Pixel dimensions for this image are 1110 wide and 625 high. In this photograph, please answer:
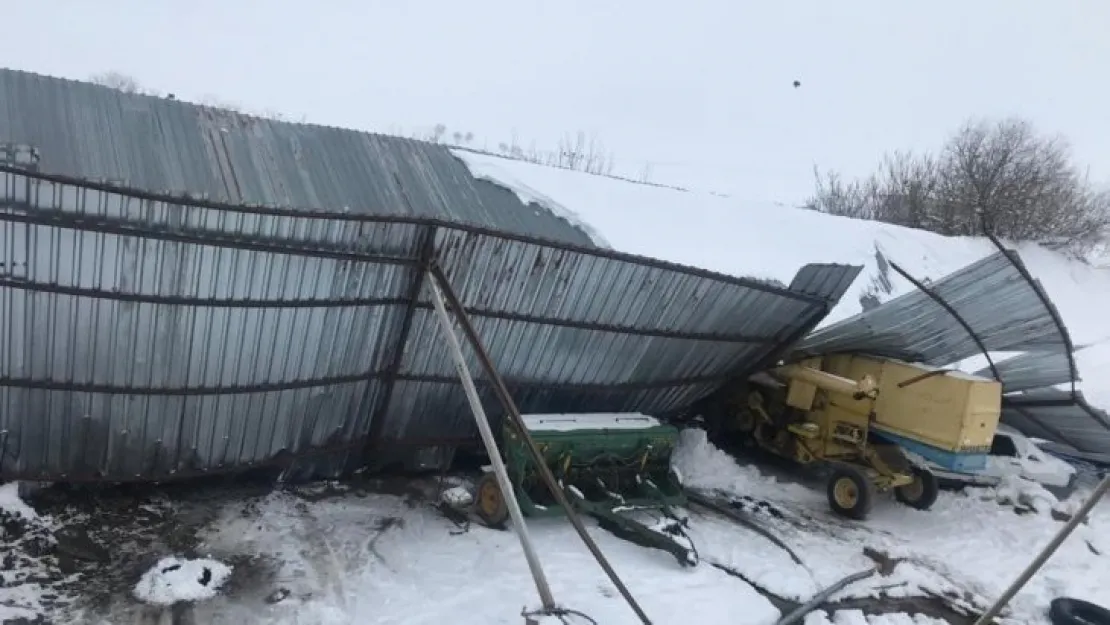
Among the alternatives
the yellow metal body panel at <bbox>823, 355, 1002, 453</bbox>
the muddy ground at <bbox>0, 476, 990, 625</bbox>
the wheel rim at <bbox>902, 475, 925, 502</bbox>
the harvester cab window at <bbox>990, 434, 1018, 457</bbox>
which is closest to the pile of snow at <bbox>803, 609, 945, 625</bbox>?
the muddy ground at <bbox>0, 476, 990, 625</bbox>

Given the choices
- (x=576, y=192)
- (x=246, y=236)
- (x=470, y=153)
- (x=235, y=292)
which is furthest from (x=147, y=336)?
(x=576, y=192)

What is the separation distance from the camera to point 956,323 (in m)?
9.21

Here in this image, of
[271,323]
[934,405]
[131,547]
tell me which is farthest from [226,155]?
[934,405]

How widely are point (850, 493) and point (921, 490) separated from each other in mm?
1100

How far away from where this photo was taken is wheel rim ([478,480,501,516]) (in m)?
7.32

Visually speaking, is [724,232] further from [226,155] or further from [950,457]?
[226,155]

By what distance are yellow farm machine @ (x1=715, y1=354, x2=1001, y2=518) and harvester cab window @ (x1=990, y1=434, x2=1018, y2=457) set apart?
2.48 m

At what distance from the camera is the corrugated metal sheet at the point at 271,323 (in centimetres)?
569

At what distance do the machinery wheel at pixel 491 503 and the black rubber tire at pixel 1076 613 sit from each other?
5.05 metres

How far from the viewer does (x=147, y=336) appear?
6.17 meters

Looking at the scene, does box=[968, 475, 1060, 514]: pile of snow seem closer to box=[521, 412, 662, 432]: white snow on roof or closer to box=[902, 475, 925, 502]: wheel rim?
box=[902, 475, 925, 502]: wheel rim

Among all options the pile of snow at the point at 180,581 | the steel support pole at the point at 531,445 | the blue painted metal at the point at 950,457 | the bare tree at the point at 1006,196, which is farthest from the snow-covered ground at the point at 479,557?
the bare tree at the point at 1006,196

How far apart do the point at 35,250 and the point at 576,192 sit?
746 cm

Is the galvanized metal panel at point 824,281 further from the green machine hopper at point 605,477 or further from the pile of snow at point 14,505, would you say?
the pile of snow at point 14,505
